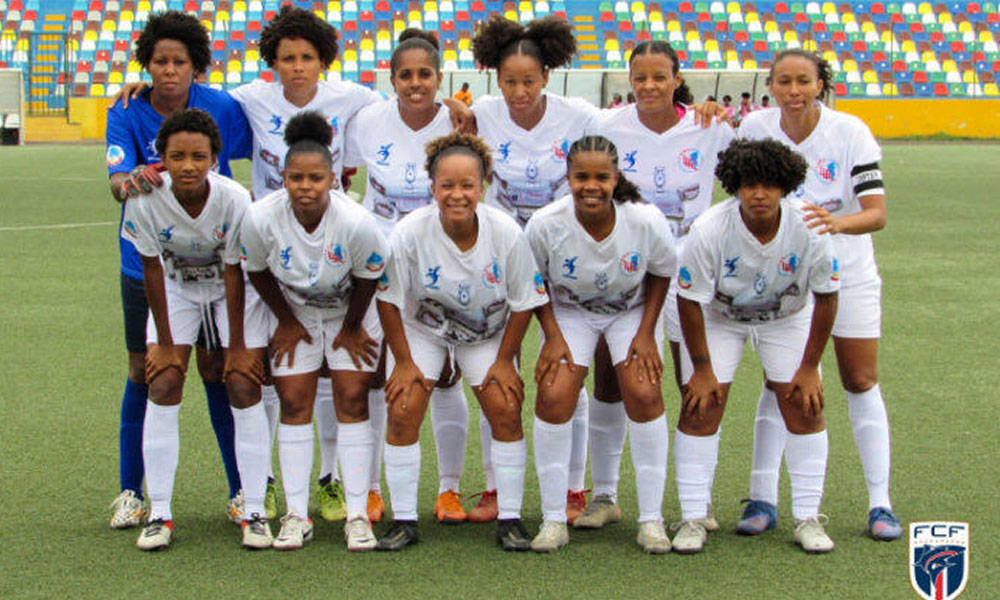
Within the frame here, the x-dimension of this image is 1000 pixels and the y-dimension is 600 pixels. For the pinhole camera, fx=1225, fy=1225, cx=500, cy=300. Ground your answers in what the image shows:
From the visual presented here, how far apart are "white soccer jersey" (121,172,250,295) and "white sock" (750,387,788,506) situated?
6.56 feet

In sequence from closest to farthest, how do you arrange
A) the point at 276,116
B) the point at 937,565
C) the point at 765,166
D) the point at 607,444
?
the point at 937,565, the point at 765,166, the point at 607,444, the point at 276,116

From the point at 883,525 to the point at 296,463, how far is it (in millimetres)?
2067

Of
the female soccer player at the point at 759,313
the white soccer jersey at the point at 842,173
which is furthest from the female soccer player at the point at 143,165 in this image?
the white soccer jersey at the point at 842,173

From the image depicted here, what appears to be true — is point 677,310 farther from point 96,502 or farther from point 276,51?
point 96,502

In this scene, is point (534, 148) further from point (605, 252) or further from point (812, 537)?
point (812, 537)

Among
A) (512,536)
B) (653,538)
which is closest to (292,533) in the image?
(512,536)

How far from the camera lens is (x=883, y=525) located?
4277 mm

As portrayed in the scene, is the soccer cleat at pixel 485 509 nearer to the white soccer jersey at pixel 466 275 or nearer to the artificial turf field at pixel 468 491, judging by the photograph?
the artificial turf field at pixel 468 491

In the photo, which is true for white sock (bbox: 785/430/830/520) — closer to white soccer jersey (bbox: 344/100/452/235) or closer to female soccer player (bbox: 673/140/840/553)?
female soccer player (bbox: 673/140/840/553)

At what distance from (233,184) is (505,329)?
3.61 ft

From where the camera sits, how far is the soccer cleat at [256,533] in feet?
13.8

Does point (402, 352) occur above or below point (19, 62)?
below

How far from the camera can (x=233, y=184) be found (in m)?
4.38

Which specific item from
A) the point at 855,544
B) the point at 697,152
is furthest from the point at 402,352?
the point at 855,544
